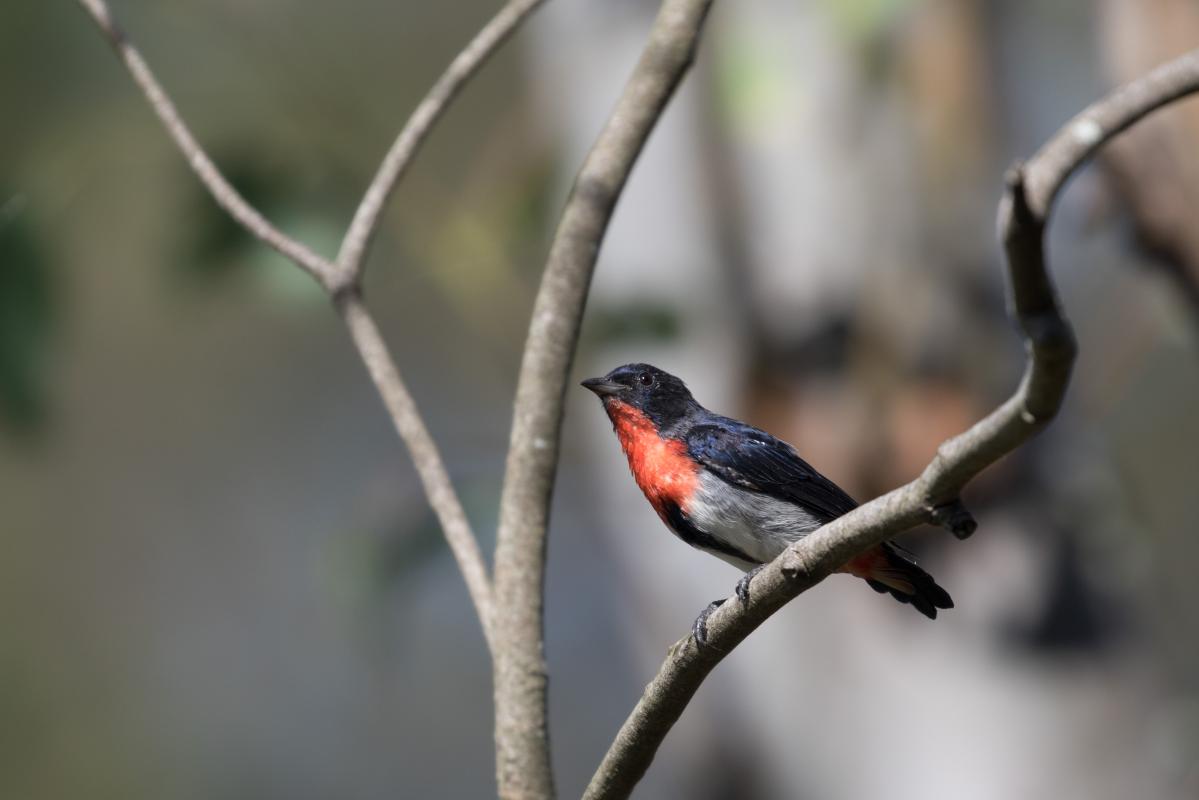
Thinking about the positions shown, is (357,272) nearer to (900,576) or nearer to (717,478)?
(717,478)

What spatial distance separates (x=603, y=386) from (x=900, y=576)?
2.03 feet

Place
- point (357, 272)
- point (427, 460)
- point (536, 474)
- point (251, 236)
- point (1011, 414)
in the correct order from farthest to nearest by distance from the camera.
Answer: point (251, 236) → point (357, 272) → point (427, 460) → point (536, 474) → point (1011, 414)

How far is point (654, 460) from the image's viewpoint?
2311 millimetres

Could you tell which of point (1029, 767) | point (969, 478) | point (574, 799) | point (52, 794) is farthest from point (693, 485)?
point (52, 794)

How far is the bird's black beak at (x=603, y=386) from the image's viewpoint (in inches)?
92.7

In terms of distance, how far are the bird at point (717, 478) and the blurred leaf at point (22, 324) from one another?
2.68 meters

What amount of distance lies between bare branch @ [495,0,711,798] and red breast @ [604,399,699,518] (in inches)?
12.5

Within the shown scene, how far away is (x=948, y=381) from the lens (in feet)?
16.8

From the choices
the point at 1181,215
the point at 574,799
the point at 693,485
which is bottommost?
the point at 574,799

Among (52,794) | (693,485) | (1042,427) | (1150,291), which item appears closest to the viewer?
(1042,427)

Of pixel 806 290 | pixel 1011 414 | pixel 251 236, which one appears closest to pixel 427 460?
pixel 1011 414

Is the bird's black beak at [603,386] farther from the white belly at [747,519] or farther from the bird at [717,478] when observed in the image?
the white belly at [747,519]

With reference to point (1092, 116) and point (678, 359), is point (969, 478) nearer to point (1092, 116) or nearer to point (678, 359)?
point (1092, 116)

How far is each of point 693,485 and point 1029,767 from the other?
3.42 meters
